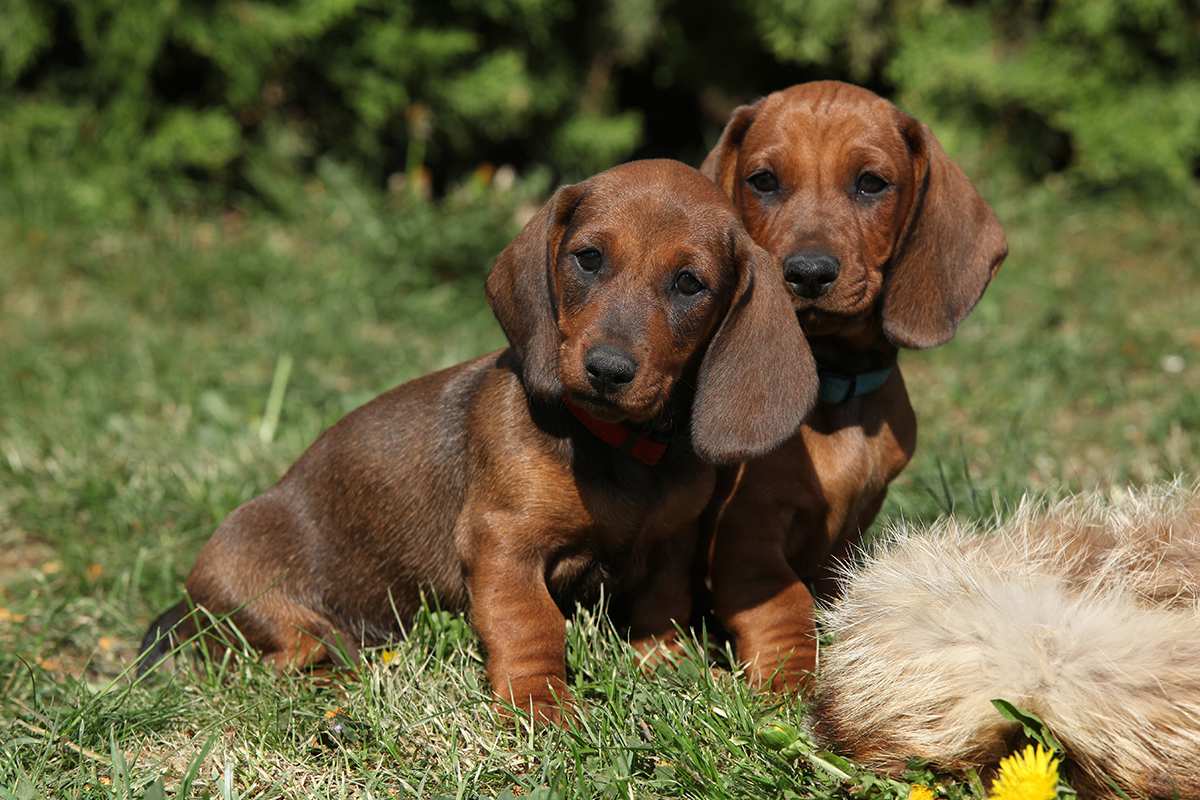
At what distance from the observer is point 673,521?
3.48 meters

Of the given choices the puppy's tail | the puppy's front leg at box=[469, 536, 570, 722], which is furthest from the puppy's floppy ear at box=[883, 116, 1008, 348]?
the puppy's tail

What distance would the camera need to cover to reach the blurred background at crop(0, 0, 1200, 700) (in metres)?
6.05

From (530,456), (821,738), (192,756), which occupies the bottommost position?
(192,756)

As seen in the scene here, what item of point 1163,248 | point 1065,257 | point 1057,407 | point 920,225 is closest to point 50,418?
point 920,225

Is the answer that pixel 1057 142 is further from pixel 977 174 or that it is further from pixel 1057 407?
pixel 1057 407

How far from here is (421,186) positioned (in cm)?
861

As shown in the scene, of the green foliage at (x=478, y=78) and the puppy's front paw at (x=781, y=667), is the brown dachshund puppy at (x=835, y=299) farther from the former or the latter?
the green foliage at (x=478, y=78)

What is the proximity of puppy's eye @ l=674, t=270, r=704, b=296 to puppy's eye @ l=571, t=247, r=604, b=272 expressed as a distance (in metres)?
0.20

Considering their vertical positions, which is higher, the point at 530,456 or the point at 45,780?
the point at 530,456

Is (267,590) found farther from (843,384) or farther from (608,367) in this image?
(843,384)

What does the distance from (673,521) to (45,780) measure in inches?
63.7

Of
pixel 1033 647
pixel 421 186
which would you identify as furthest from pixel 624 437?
pixel 421 186

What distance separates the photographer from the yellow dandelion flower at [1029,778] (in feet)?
7.94

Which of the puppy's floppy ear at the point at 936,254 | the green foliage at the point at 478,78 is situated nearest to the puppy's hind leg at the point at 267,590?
the puppy's floppy ear at the point at 936,254
